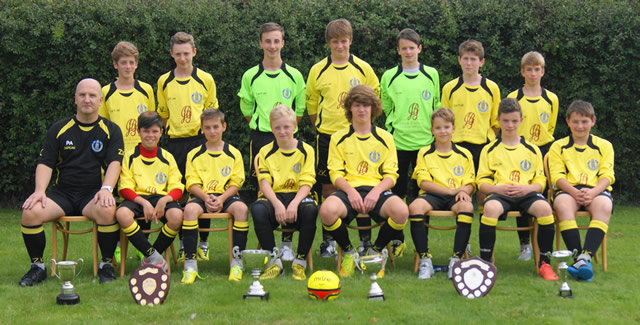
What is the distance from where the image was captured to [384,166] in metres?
6.21

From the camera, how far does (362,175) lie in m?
6.23

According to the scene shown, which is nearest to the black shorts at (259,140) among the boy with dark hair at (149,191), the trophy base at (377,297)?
the boy with dark hair at (149,191)

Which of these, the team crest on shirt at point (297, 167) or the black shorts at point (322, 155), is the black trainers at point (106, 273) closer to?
the team crest on shirt at point (297, 167)

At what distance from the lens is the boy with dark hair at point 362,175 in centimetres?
597

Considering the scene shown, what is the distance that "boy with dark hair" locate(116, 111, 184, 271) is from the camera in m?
5.98

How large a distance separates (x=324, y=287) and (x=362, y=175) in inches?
56.4

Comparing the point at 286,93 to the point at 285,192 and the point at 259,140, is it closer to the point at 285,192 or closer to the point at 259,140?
the point at 259,140

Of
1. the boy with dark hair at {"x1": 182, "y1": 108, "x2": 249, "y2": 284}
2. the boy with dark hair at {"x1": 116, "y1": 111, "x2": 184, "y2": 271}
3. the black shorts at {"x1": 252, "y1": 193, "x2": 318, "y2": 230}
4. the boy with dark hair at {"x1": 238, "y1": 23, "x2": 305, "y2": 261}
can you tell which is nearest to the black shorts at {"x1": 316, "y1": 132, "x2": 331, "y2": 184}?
the boy with dark hair at {"x1": 238, "y1": 23, "x2": 305, "y2": 261}

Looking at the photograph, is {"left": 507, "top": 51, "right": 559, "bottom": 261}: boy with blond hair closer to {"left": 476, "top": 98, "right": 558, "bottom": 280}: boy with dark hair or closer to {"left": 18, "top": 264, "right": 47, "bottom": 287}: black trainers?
{"left": 476, "top": 98, "right": 558, "bottom": 280}: boy with dark hair

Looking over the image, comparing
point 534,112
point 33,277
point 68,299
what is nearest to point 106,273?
point 33,277

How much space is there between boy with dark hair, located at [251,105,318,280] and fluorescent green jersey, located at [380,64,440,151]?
99 centimetres

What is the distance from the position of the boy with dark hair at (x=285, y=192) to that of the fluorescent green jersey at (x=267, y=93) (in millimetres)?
570

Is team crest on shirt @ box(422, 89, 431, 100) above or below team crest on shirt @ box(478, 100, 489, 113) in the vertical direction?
above

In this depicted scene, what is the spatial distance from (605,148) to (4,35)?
688 centimetres
